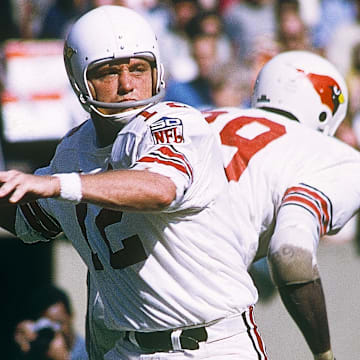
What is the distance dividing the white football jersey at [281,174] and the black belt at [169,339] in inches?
18.6

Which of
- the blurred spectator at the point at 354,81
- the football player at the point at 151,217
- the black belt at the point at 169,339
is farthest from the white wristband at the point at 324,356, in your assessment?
the blurred spectator at the point at 354,81

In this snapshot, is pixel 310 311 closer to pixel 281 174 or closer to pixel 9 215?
pixel 281 174

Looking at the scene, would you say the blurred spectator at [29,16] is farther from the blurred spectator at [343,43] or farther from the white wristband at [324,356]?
the white wristband at [324,356]

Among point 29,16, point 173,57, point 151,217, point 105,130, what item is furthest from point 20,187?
point 29,16

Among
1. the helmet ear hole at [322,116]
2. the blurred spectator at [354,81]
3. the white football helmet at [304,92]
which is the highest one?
the white football helmet at [304,92]

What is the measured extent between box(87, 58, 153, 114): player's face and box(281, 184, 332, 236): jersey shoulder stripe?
27.5 inches

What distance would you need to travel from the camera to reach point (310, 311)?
3480mm

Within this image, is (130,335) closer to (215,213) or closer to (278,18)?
(215,213)

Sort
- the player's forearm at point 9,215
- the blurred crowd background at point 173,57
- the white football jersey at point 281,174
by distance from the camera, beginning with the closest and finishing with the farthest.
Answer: the white football jersey at point 281,174 → the player's forearm at point 9,215 → the blurred crowd background at point 173,57

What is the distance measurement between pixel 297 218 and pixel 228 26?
4650 mm

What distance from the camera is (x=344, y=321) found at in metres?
6.11

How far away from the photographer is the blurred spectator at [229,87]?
722 cm

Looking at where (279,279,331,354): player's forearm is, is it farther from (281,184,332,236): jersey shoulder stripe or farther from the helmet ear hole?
the helmet ear hole

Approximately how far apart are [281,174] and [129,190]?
4.13 feet
